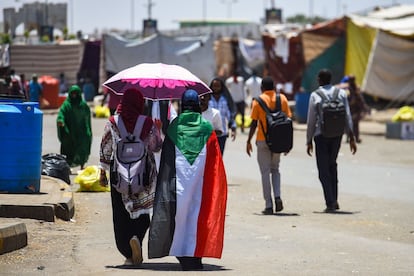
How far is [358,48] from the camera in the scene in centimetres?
3453

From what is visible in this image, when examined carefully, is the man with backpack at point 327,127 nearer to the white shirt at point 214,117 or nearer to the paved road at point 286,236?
the paved road at point 286,236

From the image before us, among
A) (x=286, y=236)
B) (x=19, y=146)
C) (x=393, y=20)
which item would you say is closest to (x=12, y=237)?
(x=19, y=146)

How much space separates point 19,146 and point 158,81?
174 cm

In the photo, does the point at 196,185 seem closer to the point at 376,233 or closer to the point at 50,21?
the point at 376,233

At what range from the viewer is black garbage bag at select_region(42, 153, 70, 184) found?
14511 millimetres

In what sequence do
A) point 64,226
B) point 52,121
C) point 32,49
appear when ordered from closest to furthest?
point 64,226 < point 52,121 < point 32,49

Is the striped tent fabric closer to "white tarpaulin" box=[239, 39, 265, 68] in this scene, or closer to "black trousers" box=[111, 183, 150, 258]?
"white tarpaulin" box=[239, 39, 265, 68]

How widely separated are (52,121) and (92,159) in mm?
12715

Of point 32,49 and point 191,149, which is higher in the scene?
point 191,149

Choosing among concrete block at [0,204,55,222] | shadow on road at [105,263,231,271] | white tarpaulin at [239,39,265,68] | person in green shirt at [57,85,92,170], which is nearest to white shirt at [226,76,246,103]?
person in green shirt at [57,85,92,170]

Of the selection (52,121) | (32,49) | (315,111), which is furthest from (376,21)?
(315,111)

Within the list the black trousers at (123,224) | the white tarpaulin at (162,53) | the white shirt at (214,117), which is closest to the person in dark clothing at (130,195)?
the black trousers at (123,224)

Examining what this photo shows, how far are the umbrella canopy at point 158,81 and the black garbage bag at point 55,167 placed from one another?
336 cm

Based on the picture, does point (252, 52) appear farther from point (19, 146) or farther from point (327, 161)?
point (19, 146)
